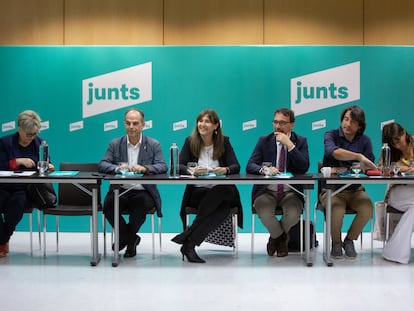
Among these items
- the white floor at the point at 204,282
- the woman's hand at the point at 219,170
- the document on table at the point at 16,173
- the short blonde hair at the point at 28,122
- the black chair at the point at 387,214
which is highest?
the short blonde hair at the point at 28,122

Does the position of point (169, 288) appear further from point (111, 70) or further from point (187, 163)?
point (111, 70)

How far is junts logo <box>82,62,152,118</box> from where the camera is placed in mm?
6336

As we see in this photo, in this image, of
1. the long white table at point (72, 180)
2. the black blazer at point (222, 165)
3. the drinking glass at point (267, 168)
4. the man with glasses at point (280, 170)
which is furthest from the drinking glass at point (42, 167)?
the drinking glass at point (267, 168)

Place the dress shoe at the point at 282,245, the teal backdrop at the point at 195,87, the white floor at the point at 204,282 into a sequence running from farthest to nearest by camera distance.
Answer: the teal backdrop at the point at 195,87, the dress shoe at the point at 282,245, the white floor at the point at 204,282

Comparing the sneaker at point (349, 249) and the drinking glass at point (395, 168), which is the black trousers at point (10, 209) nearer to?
the sneaker at point (349, 249)

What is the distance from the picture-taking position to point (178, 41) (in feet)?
21.6

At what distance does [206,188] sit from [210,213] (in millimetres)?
304

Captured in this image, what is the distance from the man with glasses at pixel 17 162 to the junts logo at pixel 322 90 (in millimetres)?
2661

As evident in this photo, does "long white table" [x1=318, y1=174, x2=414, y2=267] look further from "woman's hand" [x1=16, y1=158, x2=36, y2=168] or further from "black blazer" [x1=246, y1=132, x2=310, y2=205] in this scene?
"woman's hand" [x1=16, y1=158, x2=36, y2=168]

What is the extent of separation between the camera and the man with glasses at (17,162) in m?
5.09

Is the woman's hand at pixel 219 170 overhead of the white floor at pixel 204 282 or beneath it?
overhead

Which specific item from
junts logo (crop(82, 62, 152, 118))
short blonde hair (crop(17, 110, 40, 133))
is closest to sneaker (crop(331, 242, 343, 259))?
junts logo (crop(82, 62, 152, 118))

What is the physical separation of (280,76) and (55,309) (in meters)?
3.64

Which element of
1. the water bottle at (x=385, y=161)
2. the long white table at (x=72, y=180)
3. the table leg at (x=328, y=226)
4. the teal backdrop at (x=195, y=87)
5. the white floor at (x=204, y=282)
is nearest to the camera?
the white floor at (x=204, y=282)
